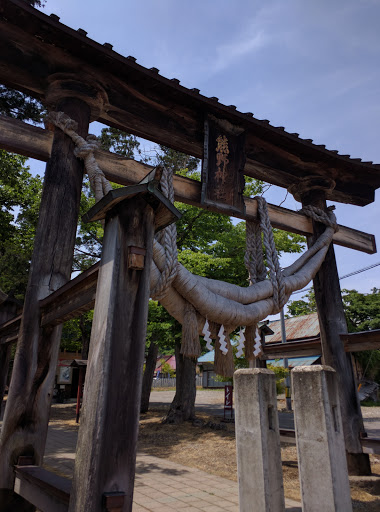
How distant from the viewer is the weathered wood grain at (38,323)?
287 centimetres

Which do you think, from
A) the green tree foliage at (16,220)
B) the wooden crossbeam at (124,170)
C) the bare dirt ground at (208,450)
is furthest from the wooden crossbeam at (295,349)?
the green tree foliage at (16,220)

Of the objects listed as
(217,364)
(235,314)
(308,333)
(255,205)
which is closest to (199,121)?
(255,205)

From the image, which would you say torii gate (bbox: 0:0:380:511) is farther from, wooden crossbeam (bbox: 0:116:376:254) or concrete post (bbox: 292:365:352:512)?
concrete post (bbox: 292:365:352:512)

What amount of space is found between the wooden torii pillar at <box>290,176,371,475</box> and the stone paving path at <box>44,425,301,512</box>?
56.9 inches

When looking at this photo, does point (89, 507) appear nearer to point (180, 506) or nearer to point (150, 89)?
point (180, 506)

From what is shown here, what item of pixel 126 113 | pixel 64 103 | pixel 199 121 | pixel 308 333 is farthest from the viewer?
pixel 308 333

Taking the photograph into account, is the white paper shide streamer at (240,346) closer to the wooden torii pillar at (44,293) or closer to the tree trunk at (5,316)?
the wooden torii pillar at (44,293)

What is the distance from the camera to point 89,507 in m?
1.67

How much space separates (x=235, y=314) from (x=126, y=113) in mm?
2658

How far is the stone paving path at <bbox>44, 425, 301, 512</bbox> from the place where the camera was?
4.51 metres

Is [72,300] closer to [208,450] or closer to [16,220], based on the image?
[208,450]

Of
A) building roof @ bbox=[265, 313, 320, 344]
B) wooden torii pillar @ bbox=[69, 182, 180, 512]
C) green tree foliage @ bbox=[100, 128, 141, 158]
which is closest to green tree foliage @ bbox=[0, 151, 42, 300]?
green tree foliage @ bbox=[100, 128, 141, 158]

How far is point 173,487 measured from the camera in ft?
17.9

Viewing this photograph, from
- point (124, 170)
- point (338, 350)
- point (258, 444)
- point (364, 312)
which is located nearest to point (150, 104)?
point (124, 170)
